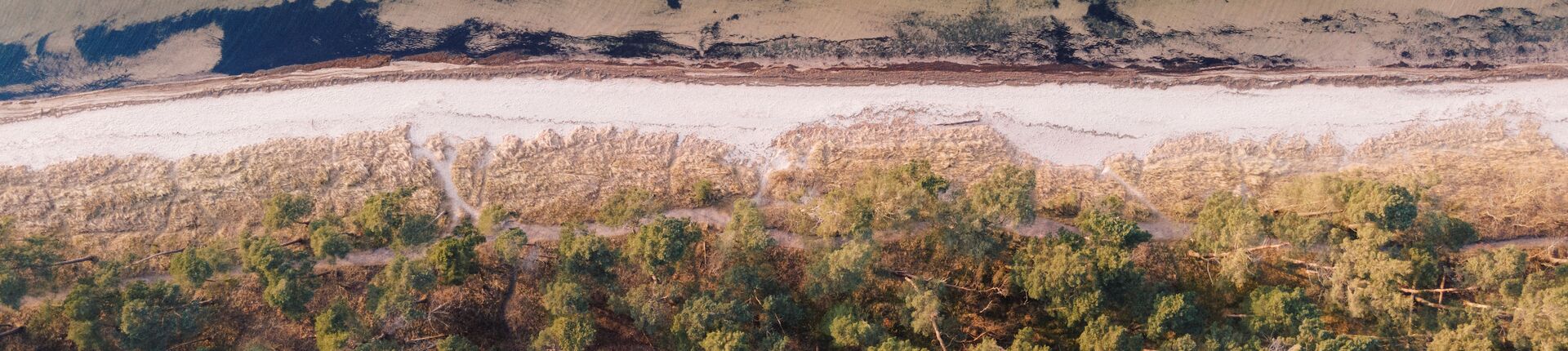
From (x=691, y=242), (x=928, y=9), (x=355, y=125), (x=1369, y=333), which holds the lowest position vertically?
(x=1369, y=333)

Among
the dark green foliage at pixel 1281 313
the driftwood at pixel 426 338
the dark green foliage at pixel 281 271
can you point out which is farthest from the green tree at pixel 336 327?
the dark green foliage at pixel 1281 313

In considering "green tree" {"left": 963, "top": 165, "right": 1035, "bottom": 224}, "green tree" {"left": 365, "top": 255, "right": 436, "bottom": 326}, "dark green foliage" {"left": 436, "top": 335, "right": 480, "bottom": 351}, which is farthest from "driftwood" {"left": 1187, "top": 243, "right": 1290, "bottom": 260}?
"green tree" {"left": 365, "top": 255, "right": 436, "bottom": 326}

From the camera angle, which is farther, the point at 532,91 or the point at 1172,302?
the point at 532,91

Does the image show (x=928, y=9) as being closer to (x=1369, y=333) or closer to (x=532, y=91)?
(x=532, y=91)

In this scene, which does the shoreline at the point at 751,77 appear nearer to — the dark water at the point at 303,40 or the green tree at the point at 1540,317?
the dark water at the point at 303,40

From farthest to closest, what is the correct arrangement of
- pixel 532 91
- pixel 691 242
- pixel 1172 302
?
pixel 532 91, pixel 691 242, pixel 1172 302

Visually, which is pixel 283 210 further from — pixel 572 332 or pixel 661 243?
pixel 661 243

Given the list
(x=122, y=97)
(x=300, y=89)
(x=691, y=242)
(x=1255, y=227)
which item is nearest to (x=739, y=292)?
(x=691, y=242)

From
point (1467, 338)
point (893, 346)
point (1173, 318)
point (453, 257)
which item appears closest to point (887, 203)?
point (893, 346)
